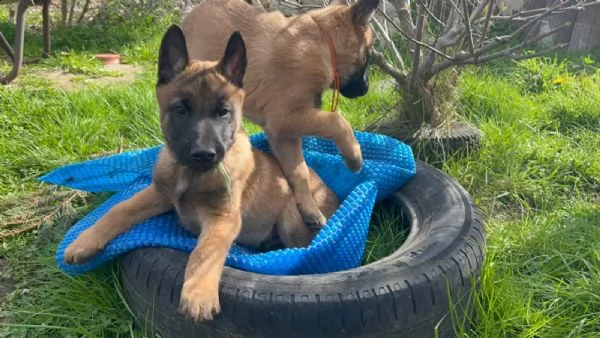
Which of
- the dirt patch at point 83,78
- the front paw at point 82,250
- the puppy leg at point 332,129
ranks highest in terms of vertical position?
the puppy leg at point 332,129

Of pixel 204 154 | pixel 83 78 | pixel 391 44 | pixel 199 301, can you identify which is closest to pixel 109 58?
pixel 83 78

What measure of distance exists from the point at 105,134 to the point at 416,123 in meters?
2.38

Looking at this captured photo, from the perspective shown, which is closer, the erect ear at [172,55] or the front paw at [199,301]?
the front paw at [199,301]

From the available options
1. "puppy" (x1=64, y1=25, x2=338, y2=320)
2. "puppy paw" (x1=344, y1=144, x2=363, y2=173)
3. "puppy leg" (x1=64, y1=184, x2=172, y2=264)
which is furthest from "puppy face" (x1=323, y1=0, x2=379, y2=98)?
"puppy leg" (x1=64, y1=184, x2=172, y2=264)

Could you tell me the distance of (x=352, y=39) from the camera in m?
3.39

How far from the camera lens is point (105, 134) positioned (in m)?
4.57

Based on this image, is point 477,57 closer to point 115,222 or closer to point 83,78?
point 115,222

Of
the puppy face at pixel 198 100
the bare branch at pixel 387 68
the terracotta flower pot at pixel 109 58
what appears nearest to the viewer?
the puppy face at pixel 198 100

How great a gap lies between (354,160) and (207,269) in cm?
119

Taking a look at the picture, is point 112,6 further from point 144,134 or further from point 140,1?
point 144,134

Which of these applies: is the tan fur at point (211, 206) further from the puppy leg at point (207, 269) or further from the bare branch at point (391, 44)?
the bare branch at point (391, 44)

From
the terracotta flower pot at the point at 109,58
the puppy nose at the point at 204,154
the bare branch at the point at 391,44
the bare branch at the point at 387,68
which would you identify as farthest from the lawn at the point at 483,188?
the puppy nose at the point at 204,154

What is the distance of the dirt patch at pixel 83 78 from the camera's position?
6.02 metres

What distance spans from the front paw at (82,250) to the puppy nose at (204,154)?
668mm
